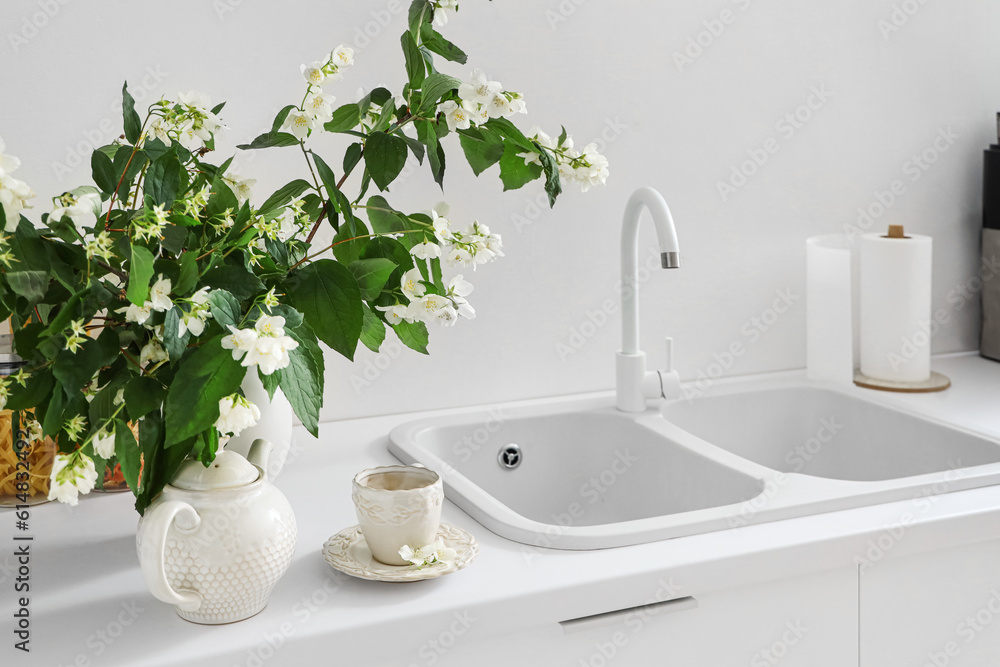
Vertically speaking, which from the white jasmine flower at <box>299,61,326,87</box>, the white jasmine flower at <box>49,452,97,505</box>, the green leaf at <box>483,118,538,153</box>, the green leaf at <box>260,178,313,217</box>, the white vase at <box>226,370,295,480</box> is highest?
the white jasmine flower at <box>299,61,326,87</box>

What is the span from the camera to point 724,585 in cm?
96

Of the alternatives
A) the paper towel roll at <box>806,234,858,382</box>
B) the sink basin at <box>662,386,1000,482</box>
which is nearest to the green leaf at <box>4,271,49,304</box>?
the sink basin at <box>662,386,1000,482</box>

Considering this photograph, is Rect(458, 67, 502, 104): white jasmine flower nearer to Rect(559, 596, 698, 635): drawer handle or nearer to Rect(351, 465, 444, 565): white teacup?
Rect(351, 465, 444, 565): white teacup

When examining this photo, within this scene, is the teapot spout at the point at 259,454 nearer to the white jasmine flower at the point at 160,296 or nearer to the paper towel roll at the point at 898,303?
the white jasmine flower at the point at 160,296

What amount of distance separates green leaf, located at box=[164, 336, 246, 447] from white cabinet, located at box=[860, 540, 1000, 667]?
718 mm

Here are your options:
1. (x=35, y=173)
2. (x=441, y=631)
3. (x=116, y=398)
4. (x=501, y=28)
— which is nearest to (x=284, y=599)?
(x=441, y=631)

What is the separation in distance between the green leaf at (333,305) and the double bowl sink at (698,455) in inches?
12.8

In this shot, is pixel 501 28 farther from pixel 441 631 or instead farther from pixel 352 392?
pixel 441 631

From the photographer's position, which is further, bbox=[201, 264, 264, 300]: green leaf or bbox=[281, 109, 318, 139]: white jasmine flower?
bbox=[281, 109, 318, 139]: white jasmine flower

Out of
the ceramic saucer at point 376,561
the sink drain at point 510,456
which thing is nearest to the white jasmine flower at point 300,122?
the ceramic saucer at point 376,561

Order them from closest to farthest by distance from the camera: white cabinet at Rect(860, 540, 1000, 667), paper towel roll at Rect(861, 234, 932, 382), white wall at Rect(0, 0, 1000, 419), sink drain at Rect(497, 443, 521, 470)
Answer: white cabinet at Rect(860, 540, 1000, 667) → white wall at Rect(0, 0, 1000, 419) → sink drain at Rect(497, 443, 521, 470) → paper towel roll at Rect(861, 234, 932, 382)

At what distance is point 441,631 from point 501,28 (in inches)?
38.5

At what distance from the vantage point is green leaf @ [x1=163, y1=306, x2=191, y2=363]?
2.40ft

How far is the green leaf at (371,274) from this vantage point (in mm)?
875
